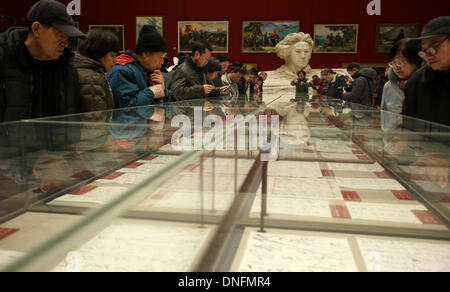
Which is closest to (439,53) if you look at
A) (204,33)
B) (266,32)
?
(266,32)

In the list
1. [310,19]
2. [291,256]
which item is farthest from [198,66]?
[310,19]

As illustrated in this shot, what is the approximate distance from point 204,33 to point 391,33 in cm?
575

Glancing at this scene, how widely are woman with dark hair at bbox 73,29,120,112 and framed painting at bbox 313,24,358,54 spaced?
33.9 feet

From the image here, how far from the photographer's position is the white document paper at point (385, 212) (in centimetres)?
127

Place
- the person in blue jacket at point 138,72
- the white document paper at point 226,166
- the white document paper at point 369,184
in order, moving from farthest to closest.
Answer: the person in blue jacket at point 138,72 → the white document paper at point 369,184 → the white document paper at point 226,166

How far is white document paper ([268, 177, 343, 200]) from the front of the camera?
1.62m

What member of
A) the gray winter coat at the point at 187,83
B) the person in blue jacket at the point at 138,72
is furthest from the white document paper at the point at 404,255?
the gray winter coat at the point at 187,83

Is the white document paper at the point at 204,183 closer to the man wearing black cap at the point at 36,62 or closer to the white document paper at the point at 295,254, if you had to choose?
the white document paper at the point at 295,254

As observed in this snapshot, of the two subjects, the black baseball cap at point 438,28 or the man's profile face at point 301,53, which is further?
the man's profile face at point 301,53

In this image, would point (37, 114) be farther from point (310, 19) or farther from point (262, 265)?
point (310, 19)

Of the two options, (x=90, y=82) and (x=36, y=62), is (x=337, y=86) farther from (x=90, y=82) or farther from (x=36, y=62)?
(x=36, y=62)

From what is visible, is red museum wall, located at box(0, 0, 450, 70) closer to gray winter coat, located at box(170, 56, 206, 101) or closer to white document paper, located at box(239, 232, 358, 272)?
gray winter coat, located at box(170, 56, 206, 101)

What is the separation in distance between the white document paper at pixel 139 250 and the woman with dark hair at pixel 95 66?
1857 mm

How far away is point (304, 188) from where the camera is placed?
170cm
